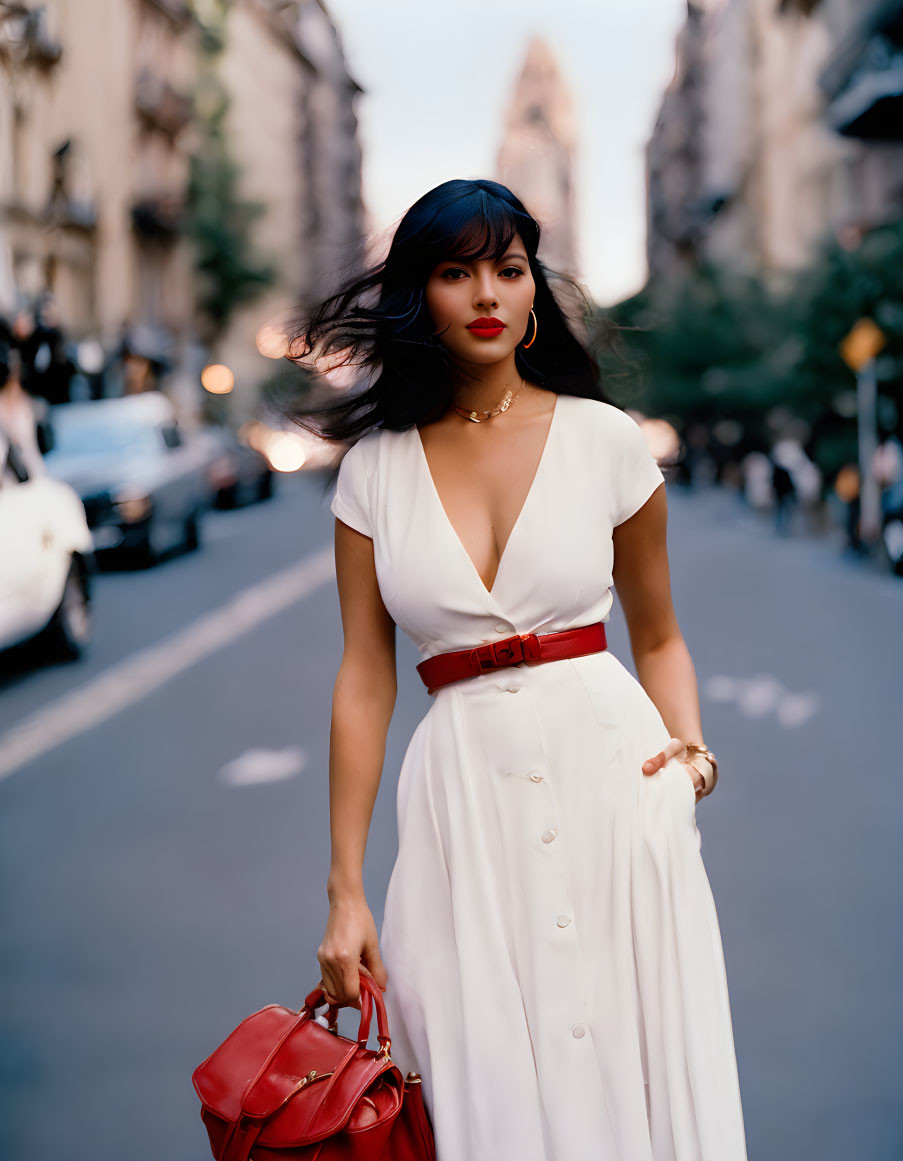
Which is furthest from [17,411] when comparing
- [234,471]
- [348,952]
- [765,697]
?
[234,471]

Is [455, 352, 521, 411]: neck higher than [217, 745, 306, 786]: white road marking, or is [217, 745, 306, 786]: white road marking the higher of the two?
[455, 352, 521, 411]: neck

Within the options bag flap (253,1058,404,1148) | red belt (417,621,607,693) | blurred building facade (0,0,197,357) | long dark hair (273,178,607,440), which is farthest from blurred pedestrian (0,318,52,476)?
bag flap (253,1058,404,1148)

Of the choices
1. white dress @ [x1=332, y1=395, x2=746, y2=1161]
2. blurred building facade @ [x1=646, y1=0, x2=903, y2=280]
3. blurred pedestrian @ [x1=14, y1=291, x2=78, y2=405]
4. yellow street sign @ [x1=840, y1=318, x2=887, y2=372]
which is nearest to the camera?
white dress @ [x1=332, y1=395, x2=746, y2=1161]

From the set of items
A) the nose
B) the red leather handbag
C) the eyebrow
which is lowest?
the red leather handbag

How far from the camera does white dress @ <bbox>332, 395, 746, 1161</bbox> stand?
6.06 feet

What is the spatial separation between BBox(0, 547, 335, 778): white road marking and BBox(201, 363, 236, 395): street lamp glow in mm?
13557

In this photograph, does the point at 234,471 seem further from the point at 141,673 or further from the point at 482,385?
the point at 482,385

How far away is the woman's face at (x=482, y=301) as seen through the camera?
6.30 ft

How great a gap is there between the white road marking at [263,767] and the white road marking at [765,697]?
2713 mm

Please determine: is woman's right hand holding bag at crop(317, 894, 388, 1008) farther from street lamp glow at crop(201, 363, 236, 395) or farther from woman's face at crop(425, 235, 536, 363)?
street lamp glow at crop(201, 363, 236, 395)

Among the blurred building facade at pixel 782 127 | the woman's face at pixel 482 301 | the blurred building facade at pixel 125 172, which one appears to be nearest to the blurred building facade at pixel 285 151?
the blurred building facade at pixel 125 172

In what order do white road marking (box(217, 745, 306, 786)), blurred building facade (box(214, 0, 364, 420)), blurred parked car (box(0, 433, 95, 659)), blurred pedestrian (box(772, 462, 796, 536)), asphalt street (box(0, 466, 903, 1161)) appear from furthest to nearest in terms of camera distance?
1. blurred pedestrian (box(772, 462, 796, 536))
2. blurred building facade (box(214, 0, 364, 420))
3. blurred parked car (box(0, 433, 95, 659))
4. white road marking (box(217, 745, 306, 786))
5. asphalt street (box(0, 466, 903, 1161))

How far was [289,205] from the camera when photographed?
46.9 meters

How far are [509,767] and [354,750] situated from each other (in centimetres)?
23
